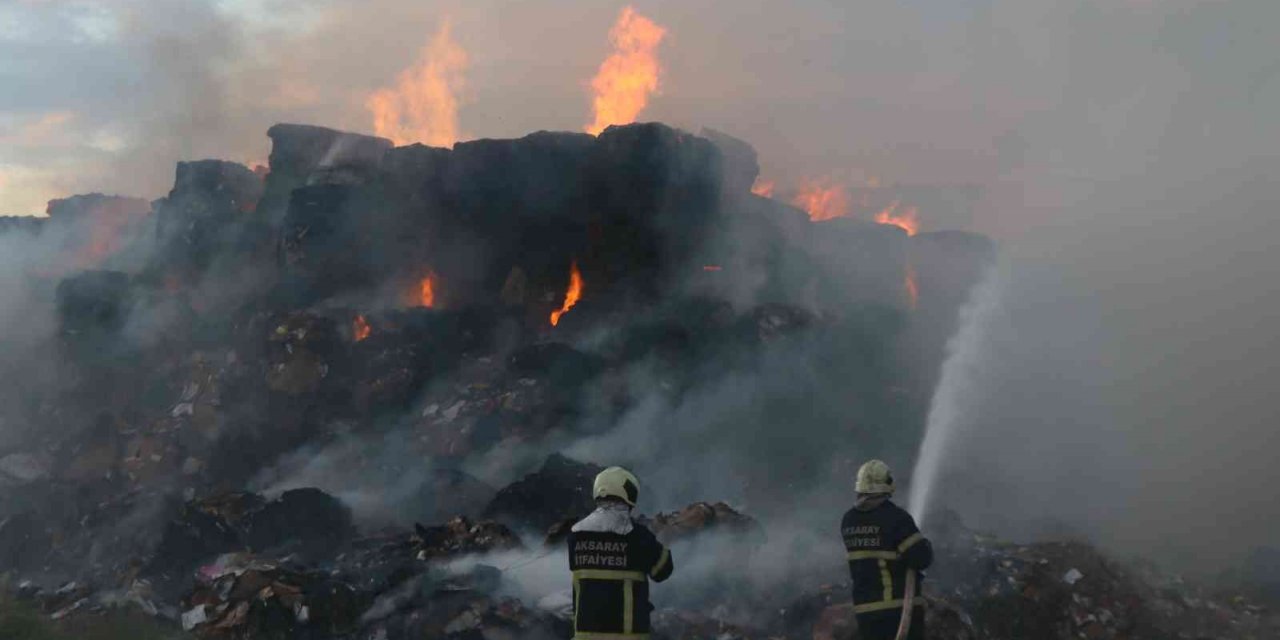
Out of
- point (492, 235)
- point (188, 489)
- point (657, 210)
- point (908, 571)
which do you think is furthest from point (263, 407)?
point (908, 571)

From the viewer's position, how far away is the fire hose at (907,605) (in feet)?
18.9

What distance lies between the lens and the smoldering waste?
12.0 meters

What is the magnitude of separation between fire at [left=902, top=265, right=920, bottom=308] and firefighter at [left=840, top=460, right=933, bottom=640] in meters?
31.7

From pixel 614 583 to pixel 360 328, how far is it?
1012 inches

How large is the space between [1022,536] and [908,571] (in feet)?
47.6

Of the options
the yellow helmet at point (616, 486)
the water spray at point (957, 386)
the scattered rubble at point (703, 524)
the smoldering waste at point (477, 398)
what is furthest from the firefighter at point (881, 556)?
the water spray at point (957, 386)

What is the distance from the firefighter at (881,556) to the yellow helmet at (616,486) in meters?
A: 1.69

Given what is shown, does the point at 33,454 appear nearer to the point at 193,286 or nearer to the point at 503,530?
the point at 193,286

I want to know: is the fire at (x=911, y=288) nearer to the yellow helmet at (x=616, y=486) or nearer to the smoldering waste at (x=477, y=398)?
the smoldering waste at (x=477, y=398)

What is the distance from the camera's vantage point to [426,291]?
32.9 metres

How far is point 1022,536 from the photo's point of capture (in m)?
18.6

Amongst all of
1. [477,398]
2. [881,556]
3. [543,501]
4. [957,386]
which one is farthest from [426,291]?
[881,556]

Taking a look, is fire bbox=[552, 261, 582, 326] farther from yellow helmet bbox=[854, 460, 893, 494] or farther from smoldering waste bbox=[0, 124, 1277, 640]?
yellow helmet bbox=[854, 460, 893, 494]

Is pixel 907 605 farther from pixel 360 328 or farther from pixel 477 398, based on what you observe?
pixel 360 328
